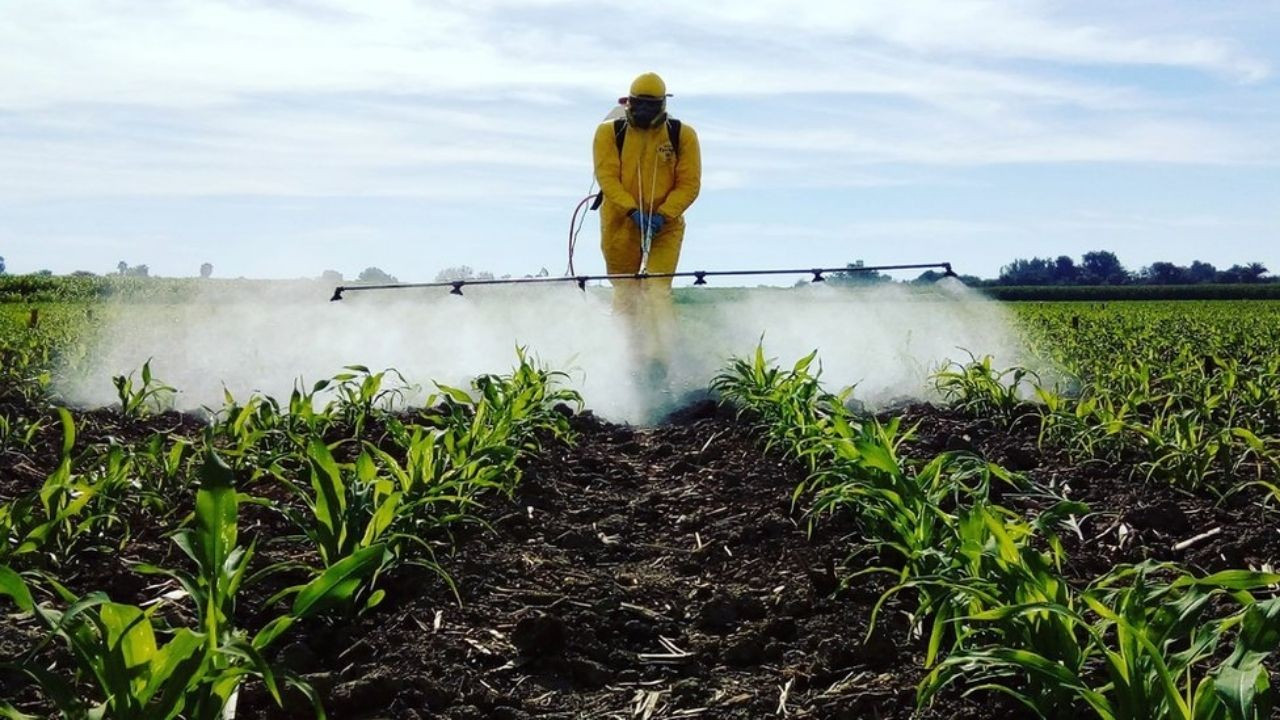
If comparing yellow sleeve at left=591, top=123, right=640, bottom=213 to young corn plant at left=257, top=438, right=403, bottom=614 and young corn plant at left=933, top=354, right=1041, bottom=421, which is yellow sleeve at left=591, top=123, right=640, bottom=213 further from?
young corn plant at left=257, top=438, right=403, bottom=614

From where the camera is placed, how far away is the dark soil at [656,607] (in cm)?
335

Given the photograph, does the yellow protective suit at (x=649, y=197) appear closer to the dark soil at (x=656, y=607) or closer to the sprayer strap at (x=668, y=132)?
the sprayer strap at (x=668, y=132)

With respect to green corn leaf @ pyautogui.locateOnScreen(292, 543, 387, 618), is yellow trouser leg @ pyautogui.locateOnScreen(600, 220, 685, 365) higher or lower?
higher

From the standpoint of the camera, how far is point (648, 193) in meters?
11.3

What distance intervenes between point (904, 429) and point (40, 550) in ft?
14.8

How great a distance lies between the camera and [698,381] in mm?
10438

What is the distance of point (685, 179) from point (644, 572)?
274 inches

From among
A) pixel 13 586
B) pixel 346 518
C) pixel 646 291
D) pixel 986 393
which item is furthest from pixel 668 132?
pixel 13 586

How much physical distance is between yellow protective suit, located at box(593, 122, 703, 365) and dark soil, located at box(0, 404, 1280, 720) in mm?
4839

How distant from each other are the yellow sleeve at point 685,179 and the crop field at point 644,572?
4288mm

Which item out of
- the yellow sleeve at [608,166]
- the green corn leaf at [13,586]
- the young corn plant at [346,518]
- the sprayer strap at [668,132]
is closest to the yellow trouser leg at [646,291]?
the yellow sleeve at [608,166]

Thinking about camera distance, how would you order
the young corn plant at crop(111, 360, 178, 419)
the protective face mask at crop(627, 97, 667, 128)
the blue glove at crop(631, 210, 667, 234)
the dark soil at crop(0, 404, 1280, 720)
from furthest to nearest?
the blue glove at crop(631, 210, 667, 234), the protective face mask at crop(627, 97, 667, 128), the young corn plant at crop(111, 360, 178, 419), the dark soil at crop(0, 404, 1280, 720)

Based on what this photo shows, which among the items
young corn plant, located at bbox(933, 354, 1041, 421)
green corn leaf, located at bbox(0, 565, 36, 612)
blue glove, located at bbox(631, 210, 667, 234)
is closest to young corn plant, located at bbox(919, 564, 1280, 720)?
green corn leaf, located at bbox(0, 565, 36, 612)

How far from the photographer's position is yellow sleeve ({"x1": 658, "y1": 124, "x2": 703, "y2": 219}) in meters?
11.2
